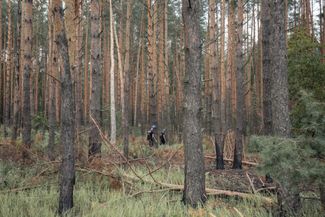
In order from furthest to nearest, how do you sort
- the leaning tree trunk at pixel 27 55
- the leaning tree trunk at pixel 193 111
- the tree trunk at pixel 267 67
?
the leaning tree trunk at pixel 27 55 < the tree trunk at pixel 267 67 < the leaning tree trunk at pixel 193 111

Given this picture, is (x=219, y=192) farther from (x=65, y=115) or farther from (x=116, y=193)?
(x=65, y=115)

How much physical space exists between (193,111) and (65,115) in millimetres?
1667

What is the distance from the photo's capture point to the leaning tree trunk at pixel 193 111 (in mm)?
4336

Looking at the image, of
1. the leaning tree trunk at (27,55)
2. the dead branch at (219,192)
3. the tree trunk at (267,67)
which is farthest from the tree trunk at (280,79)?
the leaning tree trunk at (27,55)

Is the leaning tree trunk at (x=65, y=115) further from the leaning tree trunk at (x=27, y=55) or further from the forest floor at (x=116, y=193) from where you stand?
the leaning tree trunk at (x=27, y=55)

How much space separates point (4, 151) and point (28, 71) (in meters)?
2.06

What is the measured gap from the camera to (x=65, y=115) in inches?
162

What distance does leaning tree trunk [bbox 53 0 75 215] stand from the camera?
4129mm

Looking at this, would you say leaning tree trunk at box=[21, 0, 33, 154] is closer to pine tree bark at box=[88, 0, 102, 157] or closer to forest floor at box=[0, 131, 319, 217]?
forest floor at box=[0, 131, 319, 217]

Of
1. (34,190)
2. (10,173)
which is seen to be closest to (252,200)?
(34,190)

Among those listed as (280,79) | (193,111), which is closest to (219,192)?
(193,111)

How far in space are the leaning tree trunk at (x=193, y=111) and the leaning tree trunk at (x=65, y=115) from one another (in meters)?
1.53

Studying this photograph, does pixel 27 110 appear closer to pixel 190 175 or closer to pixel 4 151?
pixel 4 151

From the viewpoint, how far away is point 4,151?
745 centimetres
